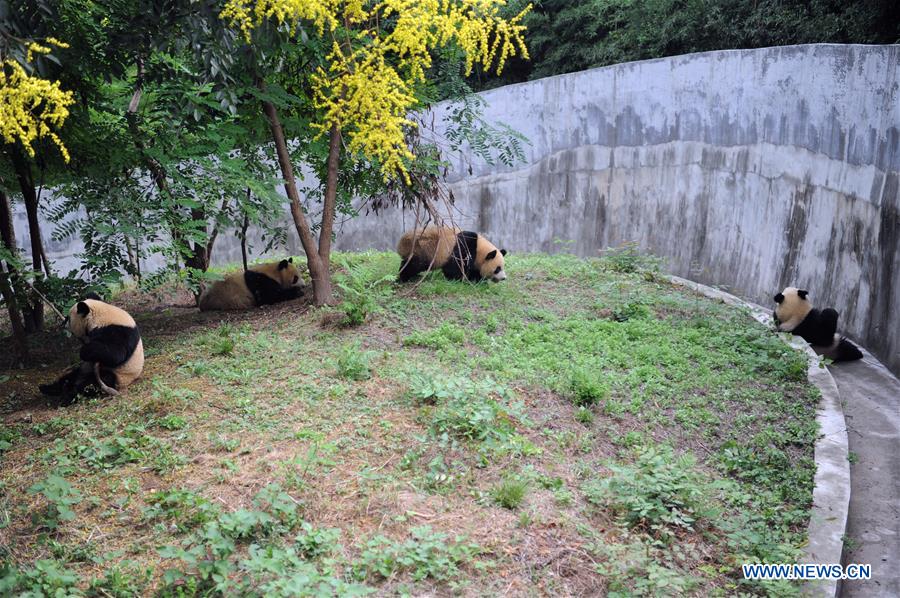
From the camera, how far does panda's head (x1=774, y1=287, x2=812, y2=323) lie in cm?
862

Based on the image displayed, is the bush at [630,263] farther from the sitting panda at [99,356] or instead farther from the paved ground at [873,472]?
the sitting panda at [99,356]

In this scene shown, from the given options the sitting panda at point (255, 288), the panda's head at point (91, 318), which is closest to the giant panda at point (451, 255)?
the sitting panda at point (255, 288)

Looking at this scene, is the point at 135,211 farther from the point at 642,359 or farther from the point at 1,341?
the point at 642,359

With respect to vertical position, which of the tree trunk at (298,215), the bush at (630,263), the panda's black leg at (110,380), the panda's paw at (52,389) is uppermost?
the tree trunk at (298,215)

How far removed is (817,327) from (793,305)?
40 cm

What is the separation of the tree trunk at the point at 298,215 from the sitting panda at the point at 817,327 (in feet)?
18.2

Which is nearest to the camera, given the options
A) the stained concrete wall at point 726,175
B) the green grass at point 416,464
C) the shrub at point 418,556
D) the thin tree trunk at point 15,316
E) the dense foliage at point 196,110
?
the shrub at point 418,556

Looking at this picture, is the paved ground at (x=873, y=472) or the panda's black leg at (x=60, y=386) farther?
the panda's black leg at (x=60, y=386)

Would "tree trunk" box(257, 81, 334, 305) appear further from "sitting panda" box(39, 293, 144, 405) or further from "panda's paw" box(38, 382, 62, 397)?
"panda's paw" box(38, 382, 62, 397)

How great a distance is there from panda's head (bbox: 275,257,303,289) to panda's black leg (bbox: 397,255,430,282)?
1.50 meters

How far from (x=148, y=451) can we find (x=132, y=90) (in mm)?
4157

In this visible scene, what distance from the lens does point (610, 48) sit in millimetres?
16375

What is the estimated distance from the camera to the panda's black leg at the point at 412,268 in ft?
31.9

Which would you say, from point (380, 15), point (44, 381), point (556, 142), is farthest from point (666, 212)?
point (44, 381)
